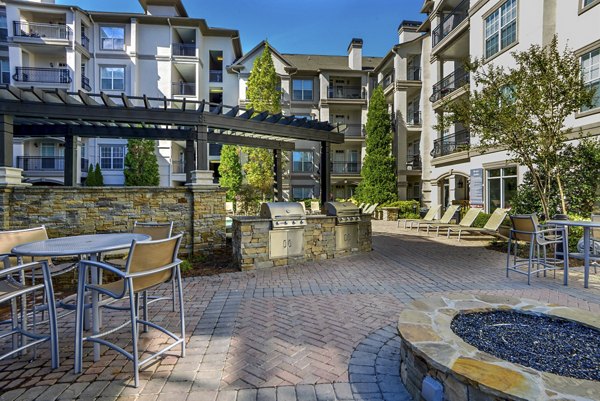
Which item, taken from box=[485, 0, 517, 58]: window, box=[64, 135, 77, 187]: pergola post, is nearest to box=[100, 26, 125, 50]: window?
box=[64, 135, 77, 187]: pergola post

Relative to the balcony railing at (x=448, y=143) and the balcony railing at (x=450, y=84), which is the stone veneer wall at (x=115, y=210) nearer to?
the balcony railing at (x=448, y=143)

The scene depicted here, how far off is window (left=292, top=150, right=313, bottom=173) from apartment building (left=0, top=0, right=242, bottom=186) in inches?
260

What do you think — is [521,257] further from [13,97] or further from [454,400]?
[13,97]

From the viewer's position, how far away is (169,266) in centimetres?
286

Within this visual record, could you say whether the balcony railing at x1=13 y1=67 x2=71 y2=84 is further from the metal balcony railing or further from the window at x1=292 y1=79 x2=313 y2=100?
the window at x1=292 y1=79 x2=313 y2=100

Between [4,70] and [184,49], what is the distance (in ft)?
39.9

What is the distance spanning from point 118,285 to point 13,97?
21.2 ft

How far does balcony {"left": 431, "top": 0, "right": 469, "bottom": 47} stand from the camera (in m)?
16.4

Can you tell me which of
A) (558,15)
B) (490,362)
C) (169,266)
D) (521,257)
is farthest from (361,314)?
(558,15)

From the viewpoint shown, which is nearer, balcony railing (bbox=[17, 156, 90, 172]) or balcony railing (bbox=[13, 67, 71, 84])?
balcony railing (bbox=[13, 67, 71, 84])

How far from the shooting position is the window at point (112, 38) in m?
22.3

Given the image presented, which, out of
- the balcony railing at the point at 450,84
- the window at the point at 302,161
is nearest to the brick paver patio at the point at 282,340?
the balcony railing at the point at 450,84

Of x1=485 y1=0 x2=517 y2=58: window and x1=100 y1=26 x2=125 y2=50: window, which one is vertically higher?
x1=100 y1=26 x2=125 y2=50: window

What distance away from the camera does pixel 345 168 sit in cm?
2598
